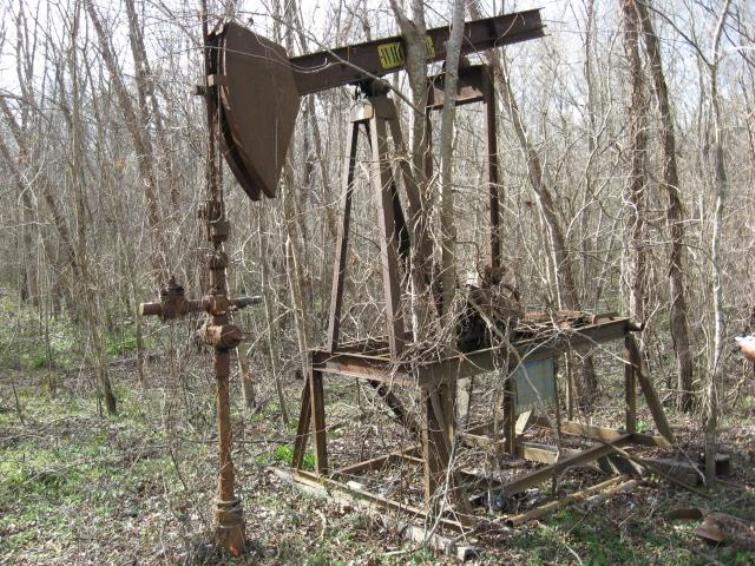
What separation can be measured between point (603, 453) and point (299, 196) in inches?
226

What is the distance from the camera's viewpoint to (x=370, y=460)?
6.55 meters

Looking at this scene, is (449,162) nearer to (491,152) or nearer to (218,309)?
(491,152)

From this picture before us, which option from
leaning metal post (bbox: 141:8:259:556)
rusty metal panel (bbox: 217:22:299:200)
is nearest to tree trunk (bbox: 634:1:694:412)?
rusty metal panel (bbox: 217:22:299:200)

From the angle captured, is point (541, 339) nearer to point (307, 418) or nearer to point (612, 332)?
point (612, 332)

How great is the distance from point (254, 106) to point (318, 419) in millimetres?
2725

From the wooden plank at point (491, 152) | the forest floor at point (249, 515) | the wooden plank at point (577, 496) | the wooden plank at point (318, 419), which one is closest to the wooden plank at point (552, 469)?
the wooden plank at point (577, 496)

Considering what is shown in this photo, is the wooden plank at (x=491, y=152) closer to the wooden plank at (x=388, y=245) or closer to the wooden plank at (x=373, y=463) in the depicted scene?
the wooden plank at (x=388, y=245)

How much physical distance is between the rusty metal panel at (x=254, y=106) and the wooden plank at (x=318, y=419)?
1864 millimetres

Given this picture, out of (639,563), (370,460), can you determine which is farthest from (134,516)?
(639,563)

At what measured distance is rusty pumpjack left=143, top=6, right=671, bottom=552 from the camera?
4570 millimetres

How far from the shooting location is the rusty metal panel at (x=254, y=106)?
14.7 ft

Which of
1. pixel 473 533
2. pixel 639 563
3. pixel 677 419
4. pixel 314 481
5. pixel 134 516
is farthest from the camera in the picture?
pixel 677 419

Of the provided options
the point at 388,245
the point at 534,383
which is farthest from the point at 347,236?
the point at 534,383

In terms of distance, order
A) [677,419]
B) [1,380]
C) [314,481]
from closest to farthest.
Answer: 1. [314,481]
2. [677,419]
3. [1,380]
